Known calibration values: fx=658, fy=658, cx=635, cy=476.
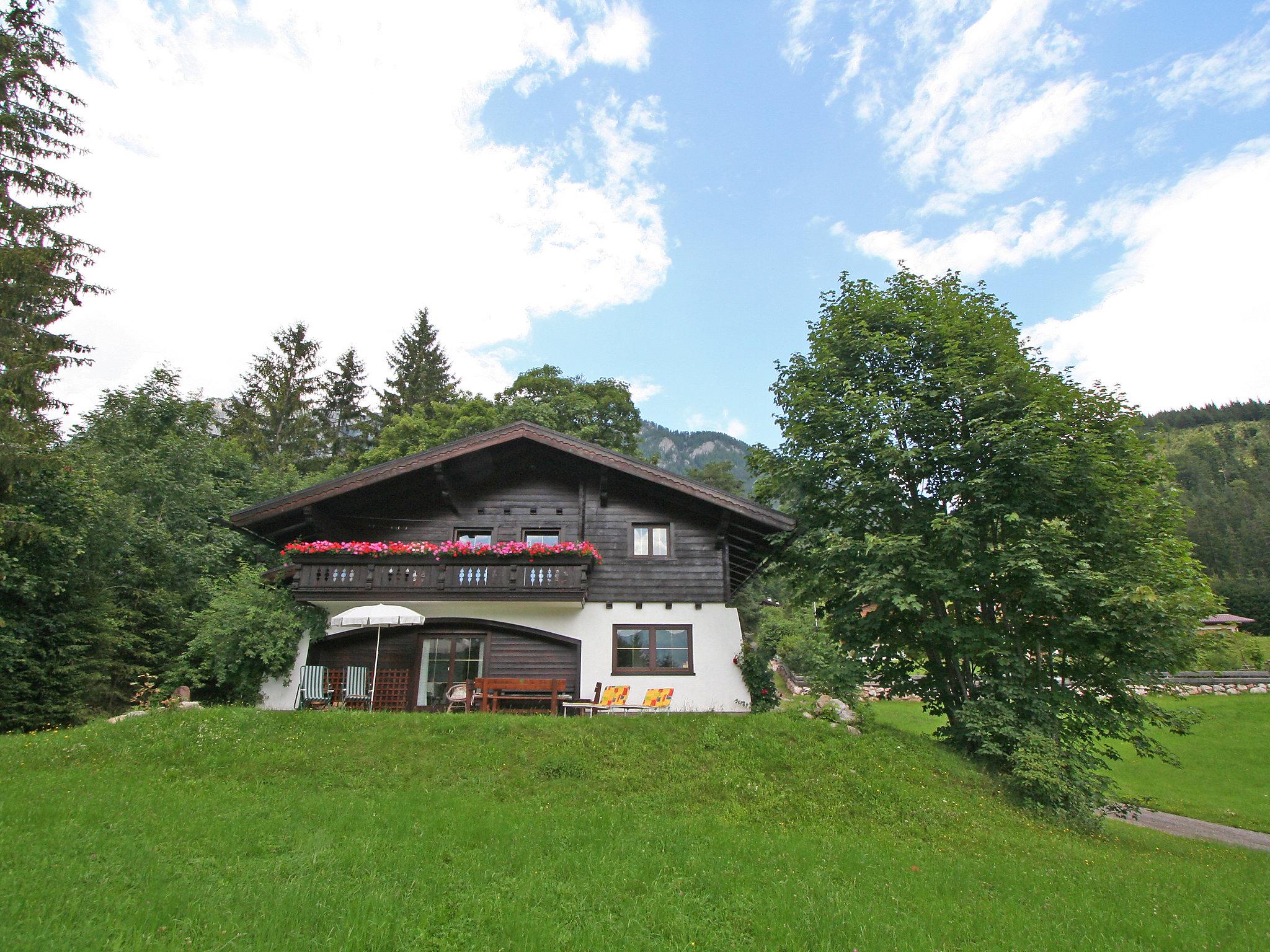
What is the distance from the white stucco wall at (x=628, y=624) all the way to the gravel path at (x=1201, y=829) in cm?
798

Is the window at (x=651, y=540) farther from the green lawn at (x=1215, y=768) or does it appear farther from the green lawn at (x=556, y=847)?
the green lawn at (x=1215, y=768)

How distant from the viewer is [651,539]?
16.3m

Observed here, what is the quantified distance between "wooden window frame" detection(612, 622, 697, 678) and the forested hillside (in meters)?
9.53

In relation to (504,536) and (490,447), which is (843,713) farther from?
(490,447)

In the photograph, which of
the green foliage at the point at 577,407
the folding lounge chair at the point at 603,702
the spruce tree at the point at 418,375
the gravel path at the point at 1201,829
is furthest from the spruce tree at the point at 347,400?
the gravel path at the point at 1201,829

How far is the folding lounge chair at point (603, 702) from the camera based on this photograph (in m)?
13.5

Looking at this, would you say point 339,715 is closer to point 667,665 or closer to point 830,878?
point 667,665

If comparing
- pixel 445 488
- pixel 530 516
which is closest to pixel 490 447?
pixel 445 488

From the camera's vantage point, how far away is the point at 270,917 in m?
5.02

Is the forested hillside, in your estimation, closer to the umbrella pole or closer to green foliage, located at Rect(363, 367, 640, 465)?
the umbrella pole

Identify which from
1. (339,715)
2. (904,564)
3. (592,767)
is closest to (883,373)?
(904,564)

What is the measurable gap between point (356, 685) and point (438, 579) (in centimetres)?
304

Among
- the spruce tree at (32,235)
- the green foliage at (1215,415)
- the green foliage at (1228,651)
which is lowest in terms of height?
the green foliage at (1228,651)

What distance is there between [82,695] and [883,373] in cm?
2025
